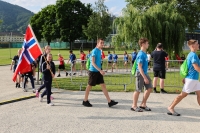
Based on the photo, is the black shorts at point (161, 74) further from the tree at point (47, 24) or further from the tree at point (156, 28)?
the tree at point (47, 24)

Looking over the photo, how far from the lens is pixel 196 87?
5965 millimetres

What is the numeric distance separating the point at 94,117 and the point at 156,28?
18.7 metres

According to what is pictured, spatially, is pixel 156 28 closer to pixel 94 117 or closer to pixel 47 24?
pixel 94 117

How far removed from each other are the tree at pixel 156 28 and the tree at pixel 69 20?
4158 cm

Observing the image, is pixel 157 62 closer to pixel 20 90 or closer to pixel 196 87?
pixel 196 87

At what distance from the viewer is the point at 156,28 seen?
77.0ft

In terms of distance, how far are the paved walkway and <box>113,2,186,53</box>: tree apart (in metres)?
15.7

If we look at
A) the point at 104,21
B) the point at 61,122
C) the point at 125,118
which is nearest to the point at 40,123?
Result: the point at 61,122

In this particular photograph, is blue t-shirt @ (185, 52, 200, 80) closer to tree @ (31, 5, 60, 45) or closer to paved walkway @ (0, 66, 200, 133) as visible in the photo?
paved walkway @ (0, 66, 200, 133)

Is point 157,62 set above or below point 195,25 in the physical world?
below

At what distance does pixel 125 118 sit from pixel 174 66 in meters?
7.81

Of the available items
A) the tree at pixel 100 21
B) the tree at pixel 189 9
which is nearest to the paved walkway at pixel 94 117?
the tree at pixel 189 9

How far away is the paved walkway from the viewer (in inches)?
207

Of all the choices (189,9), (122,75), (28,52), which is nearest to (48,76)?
(28,52)
